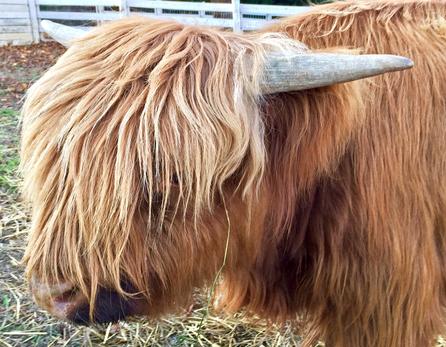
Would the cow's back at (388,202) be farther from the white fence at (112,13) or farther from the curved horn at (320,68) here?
the white fence at (112,13)

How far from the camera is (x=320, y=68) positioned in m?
1.56

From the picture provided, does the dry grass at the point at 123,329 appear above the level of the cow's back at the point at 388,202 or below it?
below

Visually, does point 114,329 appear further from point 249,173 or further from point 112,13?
point 112,13

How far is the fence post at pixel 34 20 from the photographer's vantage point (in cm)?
1141

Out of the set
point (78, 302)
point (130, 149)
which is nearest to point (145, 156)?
point (130, 149)

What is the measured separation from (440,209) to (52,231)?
1.29 metres

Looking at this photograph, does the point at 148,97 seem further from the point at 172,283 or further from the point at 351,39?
the point at 351,39

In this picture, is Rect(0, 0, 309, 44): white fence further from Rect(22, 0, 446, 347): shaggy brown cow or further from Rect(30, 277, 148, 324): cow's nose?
Rect(30, 277, 148, 324): cow's nose

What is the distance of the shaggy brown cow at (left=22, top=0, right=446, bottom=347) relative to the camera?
153 cm

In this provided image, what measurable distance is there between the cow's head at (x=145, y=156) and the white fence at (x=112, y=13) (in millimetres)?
8078

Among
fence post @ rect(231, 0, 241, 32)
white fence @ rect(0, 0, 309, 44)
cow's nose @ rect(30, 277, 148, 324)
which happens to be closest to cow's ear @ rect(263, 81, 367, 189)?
cow's nose @ rect(30, 277, 148, 324)

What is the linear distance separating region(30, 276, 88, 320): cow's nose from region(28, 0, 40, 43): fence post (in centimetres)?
1078

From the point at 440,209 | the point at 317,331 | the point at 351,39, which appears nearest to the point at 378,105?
the point at 351,39

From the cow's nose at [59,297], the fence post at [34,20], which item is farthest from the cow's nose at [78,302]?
the fence post at [34,20]
